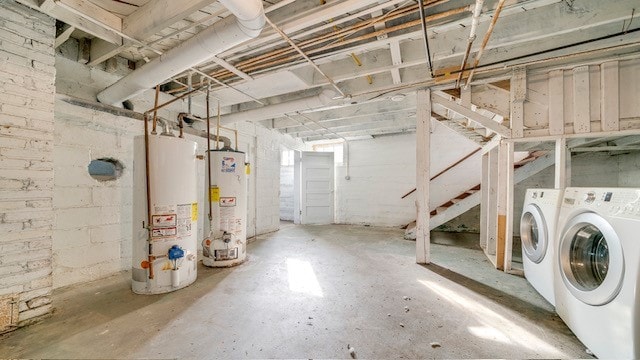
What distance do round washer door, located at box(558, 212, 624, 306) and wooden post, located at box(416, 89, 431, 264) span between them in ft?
4.89

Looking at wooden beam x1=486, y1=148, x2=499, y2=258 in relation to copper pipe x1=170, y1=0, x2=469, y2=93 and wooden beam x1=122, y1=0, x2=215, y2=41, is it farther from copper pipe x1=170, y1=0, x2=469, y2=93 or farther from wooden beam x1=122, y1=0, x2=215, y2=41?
wooden beam x1=122, y1=0, x2=215, y2=41

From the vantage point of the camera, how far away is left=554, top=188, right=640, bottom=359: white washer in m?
1.23

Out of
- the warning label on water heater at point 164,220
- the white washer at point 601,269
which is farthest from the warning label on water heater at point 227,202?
the white washer at point 601,269

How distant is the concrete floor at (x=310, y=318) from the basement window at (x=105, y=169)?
3.87 feet

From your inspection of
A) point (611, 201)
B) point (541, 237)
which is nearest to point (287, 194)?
point (541, 237)

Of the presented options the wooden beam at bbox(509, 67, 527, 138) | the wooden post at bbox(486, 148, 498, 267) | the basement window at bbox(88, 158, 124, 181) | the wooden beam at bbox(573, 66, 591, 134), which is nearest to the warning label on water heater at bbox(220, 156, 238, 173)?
the basement window at bbox(88, 158, 124, 181)

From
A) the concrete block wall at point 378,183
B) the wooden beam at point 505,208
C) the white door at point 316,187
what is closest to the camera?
the wooden beam at point 505,208

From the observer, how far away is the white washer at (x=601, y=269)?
123 cm

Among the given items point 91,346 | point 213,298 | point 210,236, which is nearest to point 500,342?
point 213,298

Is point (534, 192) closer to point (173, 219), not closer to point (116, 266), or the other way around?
point (173, 219)

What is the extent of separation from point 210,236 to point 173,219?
0.78m

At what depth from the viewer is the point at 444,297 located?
2326 mm

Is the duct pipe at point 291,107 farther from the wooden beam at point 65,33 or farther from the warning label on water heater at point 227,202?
the wooden beam at point 65,33

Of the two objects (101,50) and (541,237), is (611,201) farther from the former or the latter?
(101,50)
